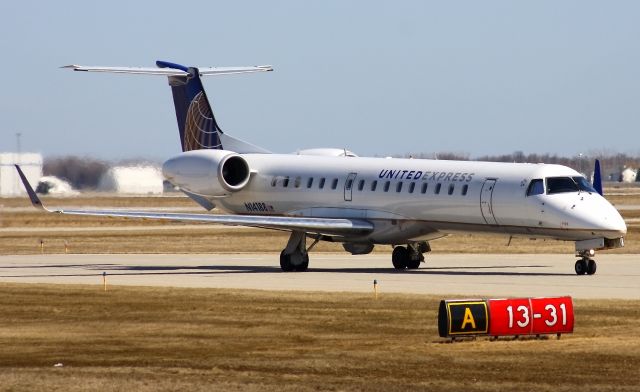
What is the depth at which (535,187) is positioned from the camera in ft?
111

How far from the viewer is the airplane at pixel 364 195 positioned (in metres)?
33.8

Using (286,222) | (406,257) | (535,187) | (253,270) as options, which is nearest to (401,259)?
(406,257)

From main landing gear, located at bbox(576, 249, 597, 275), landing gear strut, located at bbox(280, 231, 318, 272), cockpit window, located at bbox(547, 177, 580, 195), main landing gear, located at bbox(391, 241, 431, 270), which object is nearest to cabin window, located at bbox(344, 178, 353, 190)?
landing gear strut, located at bbox(280, 231, 318, 272)

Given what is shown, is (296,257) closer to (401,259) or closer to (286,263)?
(286,263)

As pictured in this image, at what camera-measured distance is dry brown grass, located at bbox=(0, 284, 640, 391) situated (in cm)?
1675

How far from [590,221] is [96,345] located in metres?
15.9

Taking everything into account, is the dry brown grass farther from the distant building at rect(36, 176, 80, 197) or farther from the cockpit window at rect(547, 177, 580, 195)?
the distant building at rect(36, 176, 80, 197)

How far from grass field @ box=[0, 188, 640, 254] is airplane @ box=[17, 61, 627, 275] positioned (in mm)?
2055

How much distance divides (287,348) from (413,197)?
658 inches

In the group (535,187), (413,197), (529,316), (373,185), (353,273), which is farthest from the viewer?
(373,185)

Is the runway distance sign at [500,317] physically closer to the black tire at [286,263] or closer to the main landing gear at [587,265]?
the main landing gear at [587,265]

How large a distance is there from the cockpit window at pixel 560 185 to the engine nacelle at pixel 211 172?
10.4 meters

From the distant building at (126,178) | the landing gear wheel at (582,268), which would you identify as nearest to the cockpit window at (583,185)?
the landing gear wheel at (582,268)

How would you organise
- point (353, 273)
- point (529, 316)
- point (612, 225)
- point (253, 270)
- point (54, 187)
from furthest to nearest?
point (54, 187) < point (253, 270) < point (353, 273) < point (612, 225) < point (529, 316)
